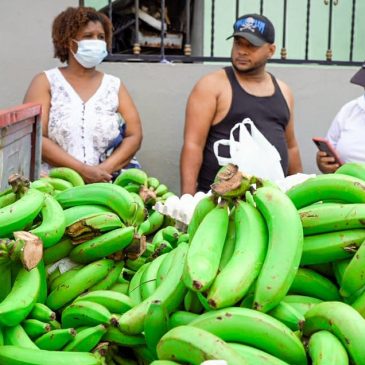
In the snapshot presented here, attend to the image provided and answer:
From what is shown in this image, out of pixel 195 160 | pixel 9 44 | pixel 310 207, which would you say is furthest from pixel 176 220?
pixel 9 44

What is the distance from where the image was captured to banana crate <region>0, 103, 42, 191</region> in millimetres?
2803

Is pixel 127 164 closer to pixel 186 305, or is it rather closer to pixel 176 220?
pixel 176 220

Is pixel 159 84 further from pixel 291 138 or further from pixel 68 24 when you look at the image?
pixel 291 138

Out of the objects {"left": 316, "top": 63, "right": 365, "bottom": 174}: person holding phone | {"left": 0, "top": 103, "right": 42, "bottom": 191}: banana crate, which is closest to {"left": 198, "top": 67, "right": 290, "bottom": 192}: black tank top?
{"left": 316, "top": 63, "right": 365, "bottom": 174}: person holding phone

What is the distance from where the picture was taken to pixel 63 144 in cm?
500

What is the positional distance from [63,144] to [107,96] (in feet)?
1.41

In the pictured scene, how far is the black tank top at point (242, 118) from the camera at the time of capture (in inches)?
197

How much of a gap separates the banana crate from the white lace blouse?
59.4 inches

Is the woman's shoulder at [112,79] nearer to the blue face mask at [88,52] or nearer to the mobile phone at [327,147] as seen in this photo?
the blue face mask at [88,52]

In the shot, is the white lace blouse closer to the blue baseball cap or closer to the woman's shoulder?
the woman's shoulder

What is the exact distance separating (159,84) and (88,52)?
850mm

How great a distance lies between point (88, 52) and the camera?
511cm

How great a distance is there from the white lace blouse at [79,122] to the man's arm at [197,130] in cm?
47

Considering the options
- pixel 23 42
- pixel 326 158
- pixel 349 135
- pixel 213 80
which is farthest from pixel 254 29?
pixel 23 42
